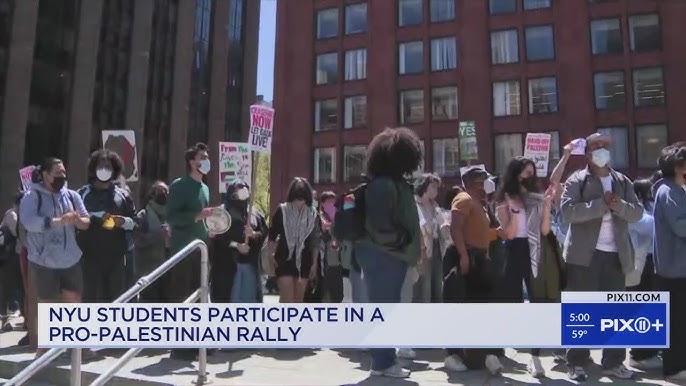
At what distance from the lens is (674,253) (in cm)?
557

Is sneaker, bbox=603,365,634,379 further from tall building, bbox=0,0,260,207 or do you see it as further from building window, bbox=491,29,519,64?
building window, bbox=491,29,519,64

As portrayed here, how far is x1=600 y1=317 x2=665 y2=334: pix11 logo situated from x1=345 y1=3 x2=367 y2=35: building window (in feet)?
150

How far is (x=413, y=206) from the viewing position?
5508mm

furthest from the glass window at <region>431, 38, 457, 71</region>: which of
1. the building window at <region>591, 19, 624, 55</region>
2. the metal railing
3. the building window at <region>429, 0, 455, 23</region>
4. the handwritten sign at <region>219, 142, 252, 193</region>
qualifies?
the metal railing

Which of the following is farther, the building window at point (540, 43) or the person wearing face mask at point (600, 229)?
the building window at point (540, 43)

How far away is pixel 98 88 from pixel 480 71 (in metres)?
24.3

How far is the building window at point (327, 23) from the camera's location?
1966 inches

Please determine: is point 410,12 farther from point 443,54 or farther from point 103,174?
point 103,174

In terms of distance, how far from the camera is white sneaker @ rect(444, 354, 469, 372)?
6008 mm

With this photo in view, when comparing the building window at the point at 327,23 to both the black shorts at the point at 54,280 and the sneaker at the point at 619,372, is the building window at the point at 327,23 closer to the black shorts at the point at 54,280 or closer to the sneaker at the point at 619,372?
the black shorts at the point at 54,280

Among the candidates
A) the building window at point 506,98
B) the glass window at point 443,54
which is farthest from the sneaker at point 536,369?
the glass window at point 443,54

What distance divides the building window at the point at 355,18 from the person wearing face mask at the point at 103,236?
143 feet

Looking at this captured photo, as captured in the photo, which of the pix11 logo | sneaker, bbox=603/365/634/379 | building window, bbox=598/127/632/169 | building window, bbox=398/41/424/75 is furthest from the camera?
building window, bbox=398/41/424/75

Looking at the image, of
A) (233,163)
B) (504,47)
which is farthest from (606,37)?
(233,163)
